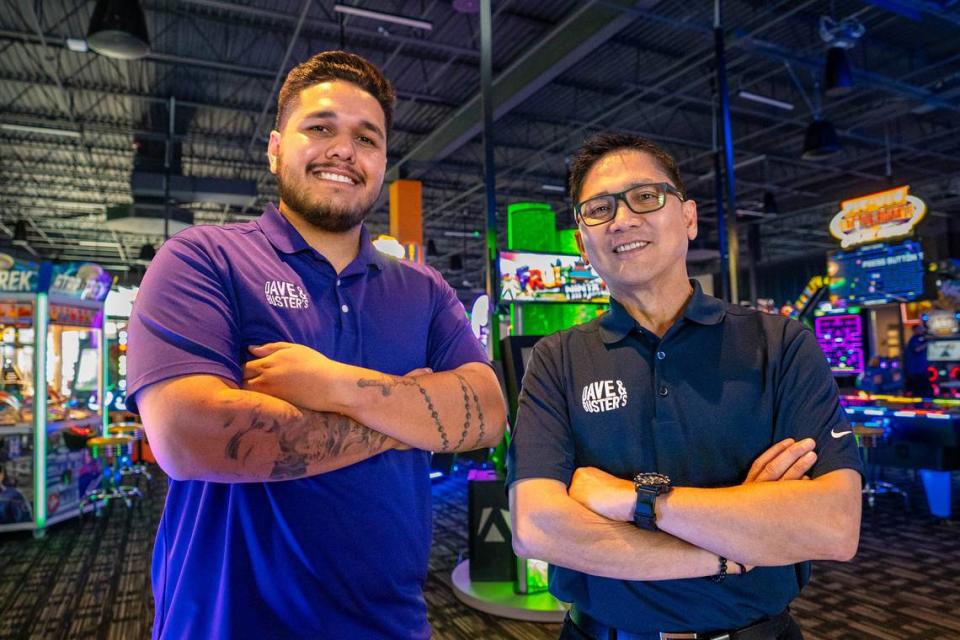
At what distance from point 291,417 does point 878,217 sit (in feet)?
25.1

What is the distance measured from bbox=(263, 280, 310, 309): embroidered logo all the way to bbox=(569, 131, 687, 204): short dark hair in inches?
27.3

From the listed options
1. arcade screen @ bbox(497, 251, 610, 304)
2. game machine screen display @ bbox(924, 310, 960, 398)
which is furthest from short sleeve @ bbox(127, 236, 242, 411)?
game machine screen display @ bbox(924, 310, 960, 398)

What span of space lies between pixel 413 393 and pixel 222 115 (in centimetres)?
1091

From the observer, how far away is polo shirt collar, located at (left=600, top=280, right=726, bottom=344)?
1.40 metres

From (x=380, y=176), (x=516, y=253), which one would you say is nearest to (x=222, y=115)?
(x=516, y=253)

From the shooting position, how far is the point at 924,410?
592cm

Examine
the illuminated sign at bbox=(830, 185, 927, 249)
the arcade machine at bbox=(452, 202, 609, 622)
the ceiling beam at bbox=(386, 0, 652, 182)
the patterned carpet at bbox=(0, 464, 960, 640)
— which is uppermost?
the ceiling beam at bbox=(386, 0, 652, 182)

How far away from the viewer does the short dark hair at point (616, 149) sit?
1.47 metres

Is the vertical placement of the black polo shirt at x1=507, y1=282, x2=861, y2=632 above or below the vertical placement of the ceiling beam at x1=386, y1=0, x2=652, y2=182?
below

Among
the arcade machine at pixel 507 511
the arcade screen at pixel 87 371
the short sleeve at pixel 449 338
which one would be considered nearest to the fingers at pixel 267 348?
the short sleeve at pixel 449 338

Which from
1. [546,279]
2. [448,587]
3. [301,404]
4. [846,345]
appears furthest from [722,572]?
[846,345]

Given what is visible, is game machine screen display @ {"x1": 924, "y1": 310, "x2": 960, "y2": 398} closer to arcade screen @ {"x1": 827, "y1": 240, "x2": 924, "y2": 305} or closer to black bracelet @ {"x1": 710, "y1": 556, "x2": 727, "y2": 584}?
arcade screen @ {"x1": 827, "y1": 240, "x2": 924, "y2": 305}

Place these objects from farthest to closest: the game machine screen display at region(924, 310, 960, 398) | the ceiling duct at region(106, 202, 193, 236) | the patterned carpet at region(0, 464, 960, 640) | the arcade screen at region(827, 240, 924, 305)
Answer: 1. the ceiling duct at region(106, 202, 193, 236)
2. the game machine screen display at region(924, 310, 960, 398)
3. the arcade screen at region(827, 240, 924, 305)
4. the patterned carpet at region(0, 464, 960, 640)

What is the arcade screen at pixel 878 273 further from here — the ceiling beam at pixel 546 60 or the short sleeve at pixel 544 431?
the short sleeve at pixel 544 431
